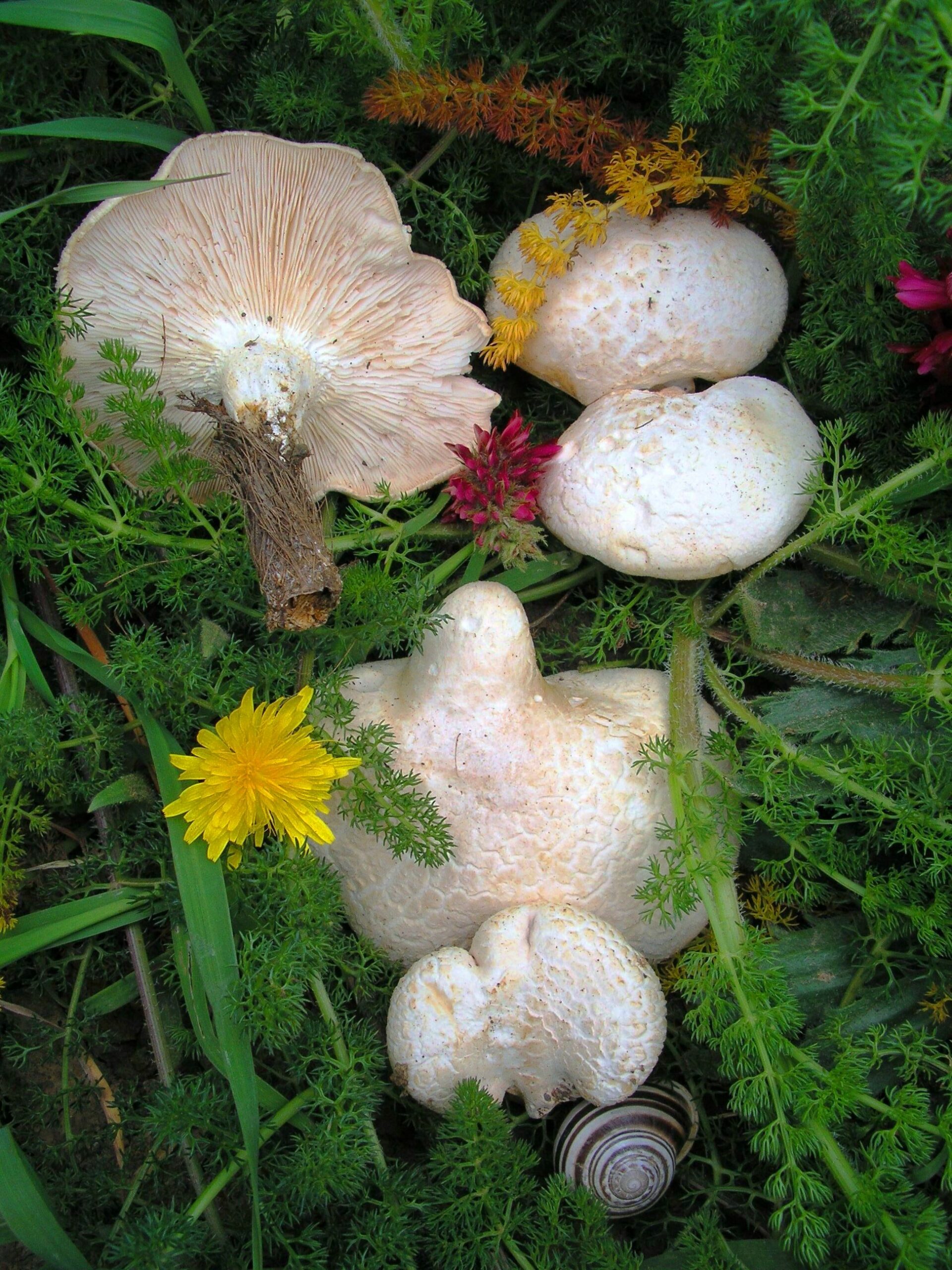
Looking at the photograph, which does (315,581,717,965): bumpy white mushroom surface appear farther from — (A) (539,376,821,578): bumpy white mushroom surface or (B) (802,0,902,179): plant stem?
(B) (802,0,902,179): plant stem

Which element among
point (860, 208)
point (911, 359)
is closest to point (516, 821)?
point (911, 359)

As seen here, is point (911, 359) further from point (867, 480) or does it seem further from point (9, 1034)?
point (9, 1034)

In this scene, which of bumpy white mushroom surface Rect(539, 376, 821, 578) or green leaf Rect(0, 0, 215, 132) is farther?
bumpy white mushroom surface Rect(539, 376, 821, 578)

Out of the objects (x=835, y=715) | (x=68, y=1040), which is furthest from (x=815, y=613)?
(x=68, y=1040)

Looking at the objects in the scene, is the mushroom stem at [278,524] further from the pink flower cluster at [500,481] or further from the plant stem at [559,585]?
the plant stem at [559,585]

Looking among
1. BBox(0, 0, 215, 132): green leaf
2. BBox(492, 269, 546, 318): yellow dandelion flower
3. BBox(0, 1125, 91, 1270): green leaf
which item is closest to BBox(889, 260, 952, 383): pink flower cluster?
BBox(492, 269, 546, 318): yellow dandelion flower

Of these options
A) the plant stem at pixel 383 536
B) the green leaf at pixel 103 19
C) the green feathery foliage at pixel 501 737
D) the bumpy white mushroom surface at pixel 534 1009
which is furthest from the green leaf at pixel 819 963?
the green leaf at pixel 103 19
